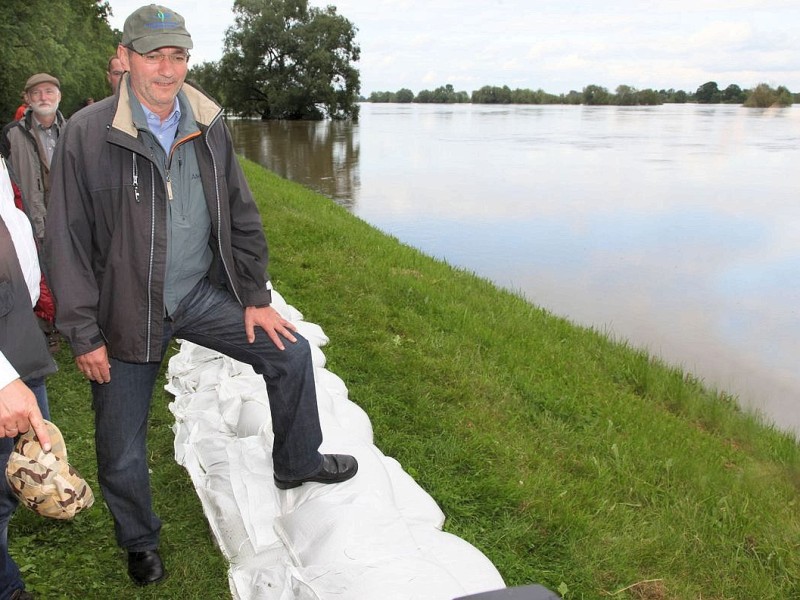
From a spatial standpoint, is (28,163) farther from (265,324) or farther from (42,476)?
(42,476)

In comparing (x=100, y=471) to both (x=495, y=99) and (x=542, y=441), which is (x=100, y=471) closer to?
(x=542, y=441)

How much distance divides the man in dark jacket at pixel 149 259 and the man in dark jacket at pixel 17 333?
10 cm

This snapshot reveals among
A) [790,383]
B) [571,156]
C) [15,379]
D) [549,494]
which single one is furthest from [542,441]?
[571,156]

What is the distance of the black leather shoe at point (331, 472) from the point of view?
2.66m

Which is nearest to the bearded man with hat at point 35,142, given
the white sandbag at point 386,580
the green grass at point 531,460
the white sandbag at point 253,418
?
the green grass at point 531,460

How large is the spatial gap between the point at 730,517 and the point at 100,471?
2.81 meters

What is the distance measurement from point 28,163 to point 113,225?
295cm

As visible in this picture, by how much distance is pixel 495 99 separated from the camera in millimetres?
103375

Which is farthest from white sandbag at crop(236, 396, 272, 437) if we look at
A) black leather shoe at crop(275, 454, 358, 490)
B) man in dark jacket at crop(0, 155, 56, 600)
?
man in dark jacket at crop(0, 155, 56, 600)

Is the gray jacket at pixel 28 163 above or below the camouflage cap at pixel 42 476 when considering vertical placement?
above

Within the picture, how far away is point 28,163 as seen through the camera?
182 inches

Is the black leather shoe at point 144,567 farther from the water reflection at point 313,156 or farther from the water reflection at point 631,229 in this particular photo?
the water reflection at point 313,156

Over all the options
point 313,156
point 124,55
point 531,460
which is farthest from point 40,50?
point 531,460

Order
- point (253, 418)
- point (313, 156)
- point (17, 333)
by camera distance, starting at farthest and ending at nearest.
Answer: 1. point (313, 156)
2. point (253, 418)
3. point (17, 333)
